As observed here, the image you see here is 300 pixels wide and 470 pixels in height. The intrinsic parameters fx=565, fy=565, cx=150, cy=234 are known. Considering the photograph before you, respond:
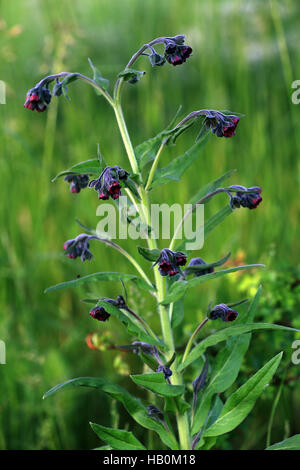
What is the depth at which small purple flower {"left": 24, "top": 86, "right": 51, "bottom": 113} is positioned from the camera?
134 cm

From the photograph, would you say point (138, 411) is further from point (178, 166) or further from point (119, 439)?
point (178, 166)

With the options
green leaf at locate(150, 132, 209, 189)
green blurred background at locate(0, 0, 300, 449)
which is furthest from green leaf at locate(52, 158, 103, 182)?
green blurred background at locate(0, 0, 300, 449)

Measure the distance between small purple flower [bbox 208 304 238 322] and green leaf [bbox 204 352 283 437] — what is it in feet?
0.44

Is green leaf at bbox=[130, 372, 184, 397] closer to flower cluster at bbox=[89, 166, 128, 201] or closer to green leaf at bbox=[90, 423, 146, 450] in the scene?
green leaf at bbox=[90, 423, 146, 450]

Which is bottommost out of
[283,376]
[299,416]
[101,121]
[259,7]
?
[299,416]

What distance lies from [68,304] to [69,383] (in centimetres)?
144

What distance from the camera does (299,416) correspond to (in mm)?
2141

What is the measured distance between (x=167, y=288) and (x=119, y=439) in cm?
39

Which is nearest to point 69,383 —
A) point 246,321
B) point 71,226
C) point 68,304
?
point 246,321

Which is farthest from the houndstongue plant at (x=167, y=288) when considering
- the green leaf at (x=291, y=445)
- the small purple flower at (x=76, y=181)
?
the green leaf at (x=291, y=445)

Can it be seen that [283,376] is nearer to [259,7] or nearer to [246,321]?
[246,321]

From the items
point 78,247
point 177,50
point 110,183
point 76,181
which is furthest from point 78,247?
point 177,50

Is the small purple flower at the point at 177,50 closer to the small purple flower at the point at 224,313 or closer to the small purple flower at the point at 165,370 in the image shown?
the small purple flower at the point at 224,313

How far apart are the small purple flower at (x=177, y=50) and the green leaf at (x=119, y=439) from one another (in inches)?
34.8
